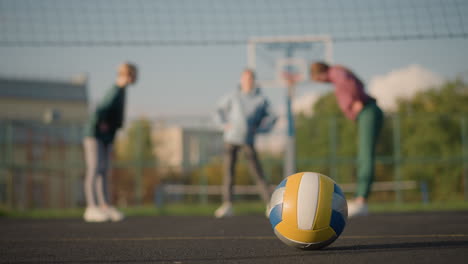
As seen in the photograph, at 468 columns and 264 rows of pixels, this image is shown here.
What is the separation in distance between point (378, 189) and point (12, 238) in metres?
13.0

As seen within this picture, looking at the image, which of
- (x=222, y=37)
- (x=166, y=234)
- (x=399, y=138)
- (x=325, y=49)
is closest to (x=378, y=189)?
(x=399, y=138)

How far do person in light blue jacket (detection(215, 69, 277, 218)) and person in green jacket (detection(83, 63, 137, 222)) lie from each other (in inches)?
49.5

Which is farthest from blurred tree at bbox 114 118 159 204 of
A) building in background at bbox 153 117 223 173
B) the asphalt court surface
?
the asphalt court surface

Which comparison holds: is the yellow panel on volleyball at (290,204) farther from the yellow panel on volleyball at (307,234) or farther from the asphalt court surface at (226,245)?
the asphalt court surface at (226,245)

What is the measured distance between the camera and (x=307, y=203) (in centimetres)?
379

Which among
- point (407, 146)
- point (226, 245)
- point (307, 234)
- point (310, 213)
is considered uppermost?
point (310, 213)

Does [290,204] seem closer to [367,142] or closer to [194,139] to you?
[367,142]

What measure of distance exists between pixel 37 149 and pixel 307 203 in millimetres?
19393

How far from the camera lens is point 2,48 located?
29.4 feet

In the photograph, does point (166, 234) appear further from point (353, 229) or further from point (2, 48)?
point (2, 48)

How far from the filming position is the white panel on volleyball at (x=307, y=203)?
3.75m

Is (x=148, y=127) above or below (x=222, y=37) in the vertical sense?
below

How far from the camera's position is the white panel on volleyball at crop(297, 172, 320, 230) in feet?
12.3

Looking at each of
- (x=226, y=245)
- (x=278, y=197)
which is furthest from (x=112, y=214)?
(x=278, y=197)
